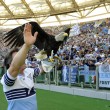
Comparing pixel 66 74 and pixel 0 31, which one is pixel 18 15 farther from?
pixel 66 74

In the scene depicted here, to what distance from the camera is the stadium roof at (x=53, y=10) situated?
76.4 feet

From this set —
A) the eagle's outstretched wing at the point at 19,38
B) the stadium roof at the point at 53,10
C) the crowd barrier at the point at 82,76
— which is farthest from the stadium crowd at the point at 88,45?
the eagle's outstretched wing at the point at 19,38

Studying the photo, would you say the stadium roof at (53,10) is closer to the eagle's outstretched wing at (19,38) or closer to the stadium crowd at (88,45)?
the stadium crowd at (88,45)

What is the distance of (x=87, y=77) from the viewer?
10.6m

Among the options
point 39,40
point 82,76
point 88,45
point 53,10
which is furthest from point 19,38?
point 53,10

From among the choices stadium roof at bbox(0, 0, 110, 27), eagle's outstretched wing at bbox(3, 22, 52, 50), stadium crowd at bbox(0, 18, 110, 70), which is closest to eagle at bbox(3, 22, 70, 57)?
eagle's outstretched wing at bbox(3, 22, 52, 50)

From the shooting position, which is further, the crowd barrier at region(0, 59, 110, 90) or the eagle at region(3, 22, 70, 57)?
the crowd barrier at region(0, 59, 110, 90)

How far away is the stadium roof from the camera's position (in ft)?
76.4

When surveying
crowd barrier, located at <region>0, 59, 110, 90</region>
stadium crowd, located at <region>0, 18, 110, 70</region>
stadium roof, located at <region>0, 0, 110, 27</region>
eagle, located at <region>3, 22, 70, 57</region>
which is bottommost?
crowd barrier, located at <region>0, 59, 110, 90</region>

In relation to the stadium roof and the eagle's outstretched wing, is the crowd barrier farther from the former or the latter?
the stadium roof

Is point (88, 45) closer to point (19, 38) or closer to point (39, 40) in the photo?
point (39, 40)

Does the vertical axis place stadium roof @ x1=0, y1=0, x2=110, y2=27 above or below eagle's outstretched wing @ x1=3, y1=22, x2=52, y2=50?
above

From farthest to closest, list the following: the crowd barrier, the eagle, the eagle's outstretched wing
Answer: the crowd barrier
the eagle's outstretched wing
the eagle

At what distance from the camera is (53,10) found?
25.1m
